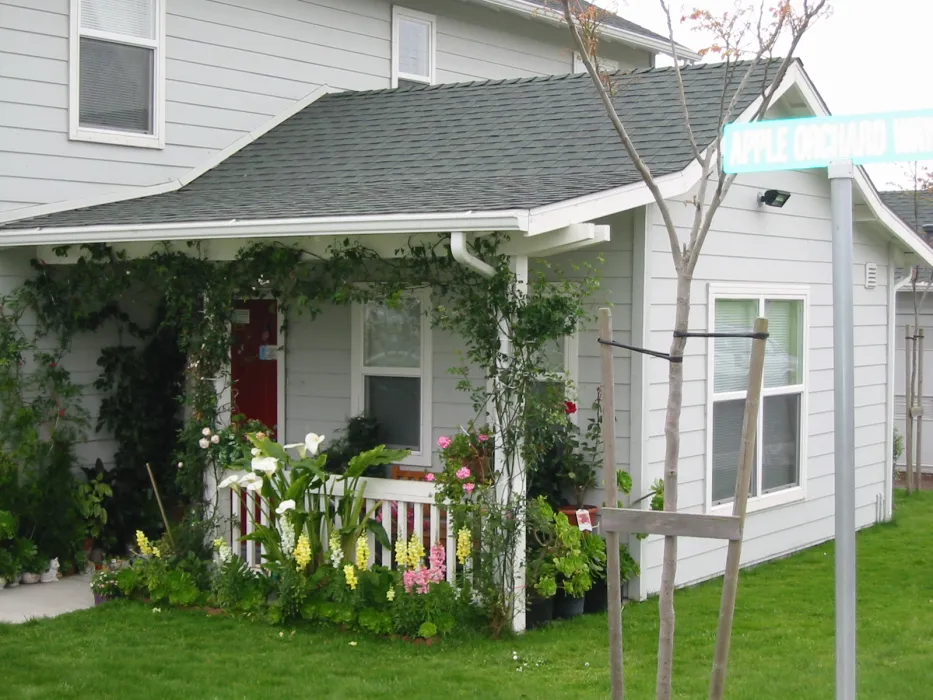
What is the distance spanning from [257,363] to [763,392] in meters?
4.11

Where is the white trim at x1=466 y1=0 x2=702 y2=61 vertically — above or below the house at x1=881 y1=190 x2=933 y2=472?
above

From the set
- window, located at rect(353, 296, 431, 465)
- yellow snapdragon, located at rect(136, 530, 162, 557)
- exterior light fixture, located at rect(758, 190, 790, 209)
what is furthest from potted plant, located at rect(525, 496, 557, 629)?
exterior light fixture, located at rect(758, 190, 790, 209)

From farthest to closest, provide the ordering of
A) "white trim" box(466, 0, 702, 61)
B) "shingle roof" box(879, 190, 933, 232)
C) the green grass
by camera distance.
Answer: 1. "shingle roof" box(879, 190, 933, 232)
2. "white trim" box(466, 0, 702, 61)
3. the green grass

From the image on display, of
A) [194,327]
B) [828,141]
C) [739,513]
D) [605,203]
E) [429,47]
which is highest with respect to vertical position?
[429,47]

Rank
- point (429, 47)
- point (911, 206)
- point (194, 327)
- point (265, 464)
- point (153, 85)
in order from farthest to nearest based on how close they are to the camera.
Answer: point (911, 206)
point (429, 47)
point (153, 85)
point (194, 327)
point (265, 464)

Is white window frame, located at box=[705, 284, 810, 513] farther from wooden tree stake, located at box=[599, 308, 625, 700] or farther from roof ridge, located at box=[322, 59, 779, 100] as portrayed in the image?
wooden tree stake, located at box=[599, 308, 625, 700]

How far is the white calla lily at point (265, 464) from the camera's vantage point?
283 inches

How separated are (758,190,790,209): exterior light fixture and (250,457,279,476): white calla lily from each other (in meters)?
4.19

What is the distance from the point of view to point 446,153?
349 inches

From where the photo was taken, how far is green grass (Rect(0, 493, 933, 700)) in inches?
233

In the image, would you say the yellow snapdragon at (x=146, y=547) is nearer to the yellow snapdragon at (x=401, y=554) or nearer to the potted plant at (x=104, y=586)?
the potted plant at (x=104, y=586)

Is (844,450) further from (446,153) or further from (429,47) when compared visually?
(429,47)

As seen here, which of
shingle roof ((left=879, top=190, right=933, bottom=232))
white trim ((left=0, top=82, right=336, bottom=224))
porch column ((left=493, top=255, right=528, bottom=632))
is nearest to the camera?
porch column ((left=493, top=255, right=528, bottom=632))

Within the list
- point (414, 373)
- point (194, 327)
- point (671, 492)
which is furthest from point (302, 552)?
point (671, 492)
